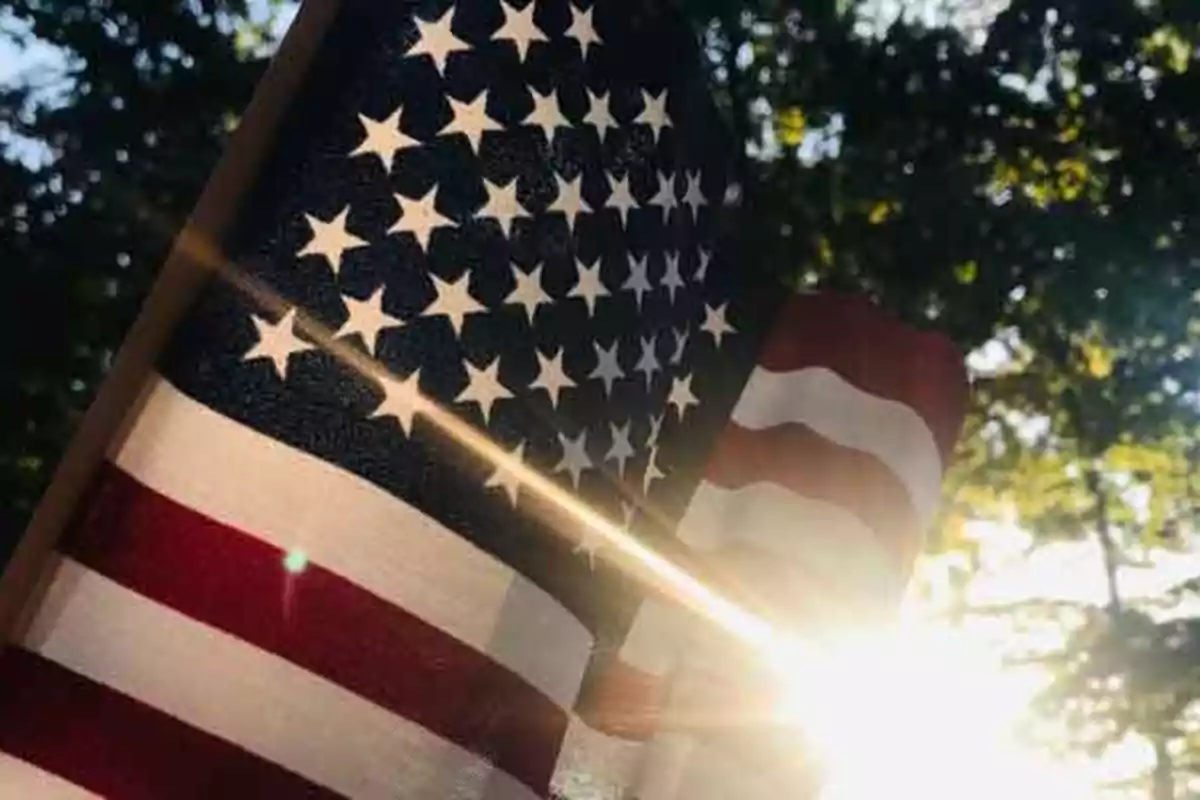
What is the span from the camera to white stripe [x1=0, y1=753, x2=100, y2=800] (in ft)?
10.6

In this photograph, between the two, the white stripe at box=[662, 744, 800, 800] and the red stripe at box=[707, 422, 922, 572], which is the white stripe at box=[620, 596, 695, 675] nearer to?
the white stripe at box=[662, 744, 800, 800]

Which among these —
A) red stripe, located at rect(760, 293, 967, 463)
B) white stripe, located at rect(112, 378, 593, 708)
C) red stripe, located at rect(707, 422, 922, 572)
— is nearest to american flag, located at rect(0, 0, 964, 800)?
white stripe, located at rect(112, 378, 593, 708)

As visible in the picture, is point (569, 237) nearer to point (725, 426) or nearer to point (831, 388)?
point (725, 426)

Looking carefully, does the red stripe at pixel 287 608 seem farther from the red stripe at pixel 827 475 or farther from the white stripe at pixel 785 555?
the red stripe at pixel 827 475

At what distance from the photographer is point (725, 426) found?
5.25 metres

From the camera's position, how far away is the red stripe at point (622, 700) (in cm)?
517

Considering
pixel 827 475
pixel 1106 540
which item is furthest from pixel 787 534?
pixel 1106 540

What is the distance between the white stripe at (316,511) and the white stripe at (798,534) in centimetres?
169

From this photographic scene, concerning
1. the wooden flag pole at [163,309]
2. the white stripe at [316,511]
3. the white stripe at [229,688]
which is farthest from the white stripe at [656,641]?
the wooden flag pole at [163,309]

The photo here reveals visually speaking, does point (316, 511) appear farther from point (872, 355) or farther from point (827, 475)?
point (872, 355)

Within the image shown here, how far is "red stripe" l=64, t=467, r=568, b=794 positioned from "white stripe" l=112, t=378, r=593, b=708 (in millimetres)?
26

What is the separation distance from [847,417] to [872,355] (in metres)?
0.23

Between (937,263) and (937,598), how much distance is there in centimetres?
579

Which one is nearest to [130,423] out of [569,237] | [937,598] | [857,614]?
[569,237]
